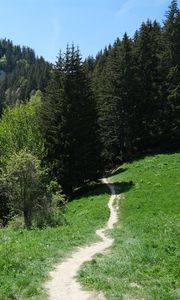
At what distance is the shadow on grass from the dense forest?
3.38ft

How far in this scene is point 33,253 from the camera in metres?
19.2

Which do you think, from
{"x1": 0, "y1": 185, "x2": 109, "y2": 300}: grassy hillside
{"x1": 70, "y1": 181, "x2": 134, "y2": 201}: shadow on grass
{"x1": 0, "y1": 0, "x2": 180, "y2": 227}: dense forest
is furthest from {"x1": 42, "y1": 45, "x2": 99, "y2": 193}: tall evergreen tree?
{"x1": 0, "y1": 185, "x2": 109, "y2": 300}: grassy hillside

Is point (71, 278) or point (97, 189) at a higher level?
point (97, 189)

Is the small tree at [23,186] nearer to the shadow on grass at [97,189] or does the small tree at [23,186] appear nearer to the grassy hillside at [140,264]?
the grassy hillside at [140,264]

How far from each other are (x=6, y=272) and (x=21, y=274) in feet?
2.07

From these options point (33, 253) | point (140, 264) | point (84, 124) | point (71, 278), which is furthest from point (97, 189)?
point (71, 278)

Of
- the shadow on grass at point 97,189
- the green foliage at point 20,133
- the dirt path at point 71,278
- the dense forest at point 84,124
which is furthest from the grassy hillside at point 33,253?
the green foliage at point 20,133

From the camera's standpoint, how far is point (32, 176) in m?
32.3

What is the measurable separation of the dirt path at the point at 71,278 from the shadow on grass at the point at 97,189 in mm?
21562

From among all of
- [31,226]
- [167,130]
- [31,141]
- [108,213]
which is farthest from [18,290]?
[167,130]

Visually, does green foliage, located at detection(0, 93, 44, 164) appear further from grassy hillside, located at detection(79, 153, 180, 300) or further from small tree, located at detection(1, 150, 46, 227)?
grassy hillside, located at detection(79, 153, 180, 300)

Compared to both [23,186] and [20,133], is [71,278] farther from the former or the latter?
[20,133]

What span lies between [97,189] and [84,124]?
8444 mm

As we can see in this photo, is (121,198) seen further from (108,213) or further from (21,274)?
(21,274)
